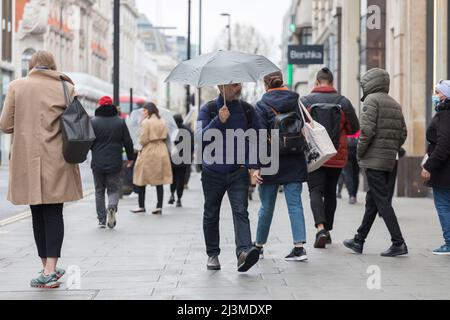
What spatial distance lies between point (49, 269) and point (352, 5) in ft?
67.4

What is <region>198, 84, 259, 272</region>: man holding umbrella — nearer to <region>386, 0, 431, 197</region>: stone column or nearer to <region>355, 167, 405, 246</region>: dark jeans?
<region>355, 167, 405, 246</region>: dark jeans

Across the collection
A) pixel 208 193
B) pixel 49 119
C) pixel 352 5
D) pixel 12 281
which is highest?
pixel 352 5

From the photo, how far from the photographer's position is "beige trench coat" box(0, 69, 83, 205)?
711cm

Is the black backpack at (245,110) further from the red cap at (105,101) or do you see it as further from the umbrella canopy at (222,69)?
the red cap at (105,101)

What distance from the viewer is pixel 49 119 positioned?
281 inches

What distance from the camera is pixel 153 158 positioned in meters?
15.3

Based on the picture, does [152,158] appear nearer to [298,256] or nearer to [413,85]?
[413,85]

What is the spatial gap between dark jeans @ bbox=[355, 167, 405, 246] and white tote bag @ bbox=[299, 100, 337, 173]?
0.57 metres

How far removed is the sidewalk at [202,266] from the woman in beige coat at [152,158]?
185cm

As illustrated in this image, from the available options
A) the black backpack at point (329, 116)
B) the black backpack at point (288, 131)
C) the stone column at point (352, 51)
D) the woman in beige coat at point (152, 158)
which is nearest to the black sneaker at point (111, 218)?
the woman in beige coat at point (152, 158)

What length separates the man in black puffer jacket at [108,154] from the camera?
12.5m
